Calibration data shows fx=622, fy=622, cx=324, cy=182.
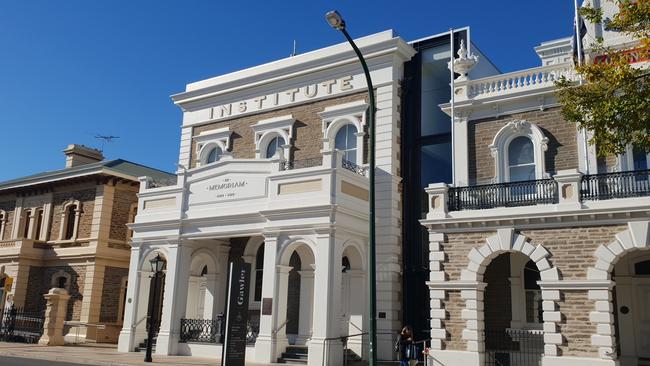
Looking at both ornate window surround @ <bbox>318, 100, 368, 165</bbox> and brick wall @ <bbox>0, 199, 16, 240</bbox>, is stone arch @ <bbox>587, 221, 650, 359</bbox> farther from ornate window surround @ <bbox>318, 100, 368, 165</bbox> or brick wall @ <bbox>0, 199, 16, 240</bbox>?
brick wall @ <bbox>0, 199, 16, 240</bbox>

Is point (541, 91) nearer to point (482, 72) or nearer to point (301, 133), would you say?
point (482, 72)

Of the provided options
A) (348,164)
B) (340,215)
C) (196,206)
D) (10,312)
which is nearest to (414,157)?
(348,164)

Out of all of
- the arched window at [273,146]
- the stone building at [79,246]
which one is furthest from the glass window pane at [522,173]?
the stone building at [79,246]

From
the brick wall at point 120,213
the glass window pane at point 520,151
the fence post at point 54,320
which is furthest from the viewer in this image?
the brick wall at point 120,213

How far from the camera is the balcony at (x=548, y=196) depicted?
16031 mm

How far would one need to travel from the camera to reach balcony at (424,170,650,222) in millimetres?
16031

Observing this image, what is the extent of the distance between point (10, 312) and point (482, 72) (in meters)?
24.1

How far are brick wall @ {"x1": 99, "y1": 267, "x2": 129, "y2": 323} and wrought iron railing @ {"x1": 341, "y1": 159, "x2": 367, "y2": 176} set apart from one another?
588 inches

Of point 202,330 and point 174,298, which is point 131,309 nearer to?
point 174,298

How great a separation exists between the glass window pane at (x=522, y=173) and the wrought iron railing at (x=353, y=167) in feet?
16.6

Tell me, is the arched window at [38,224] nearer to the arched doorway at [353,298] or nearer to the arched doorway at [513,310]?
the arched doorway at [353,298]

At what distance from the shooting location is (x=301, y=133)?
972 inches

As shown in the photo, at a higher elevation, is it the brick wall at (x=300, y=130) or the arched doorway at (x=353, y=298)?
the brick wall at (x=300, y=130)

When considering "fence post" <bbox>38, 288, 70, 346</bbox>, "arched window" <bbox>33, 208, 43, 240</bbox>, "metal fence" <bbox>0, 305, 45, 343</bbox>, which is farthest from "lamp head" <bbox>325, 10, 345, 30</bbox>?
"arched window" <bbox>33, 208, 43, 240</bbox>
